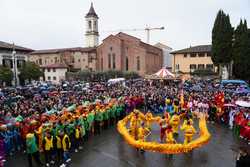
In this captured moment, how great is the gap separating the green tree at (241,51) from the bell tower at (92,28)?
47052 mm

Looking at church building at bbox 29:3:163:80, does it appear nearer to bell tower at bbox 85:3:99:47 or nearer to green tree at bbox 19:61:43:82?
bell tower at bbox 85:3:99:47

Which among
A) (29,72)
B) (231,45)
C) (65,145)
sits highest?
(231,45)

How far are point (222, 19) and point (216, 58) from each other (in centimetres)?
648

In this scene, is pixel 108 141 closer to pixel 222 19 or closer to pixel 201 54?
pixel 222 19

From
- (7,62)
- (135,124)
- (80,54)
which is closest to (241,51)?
(135,124)

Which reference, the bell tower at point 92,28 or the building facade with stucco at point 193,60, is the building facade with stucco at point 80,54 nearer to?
the bell tower at point 92,28

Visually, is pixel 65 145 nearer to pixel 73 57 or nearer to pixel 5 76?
pixel 5 76

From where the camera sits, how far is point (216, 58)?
1594 inches

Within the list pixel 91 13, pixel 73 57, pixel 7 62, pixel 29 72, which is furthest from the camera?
pixel 91 13

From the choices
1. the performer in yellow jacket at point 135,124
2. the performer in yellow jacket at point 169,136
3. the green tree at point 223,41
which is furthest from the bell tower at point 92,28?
the performer in yellow jacket at point 169,136

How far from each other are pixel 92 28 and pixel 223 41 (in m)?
47.1

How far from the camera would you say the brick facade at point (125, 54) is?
63031 mm

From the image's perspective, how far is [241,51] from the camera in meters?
38.1

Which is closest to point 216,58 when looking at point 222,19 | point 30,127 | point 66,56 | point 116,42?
point 222,19
